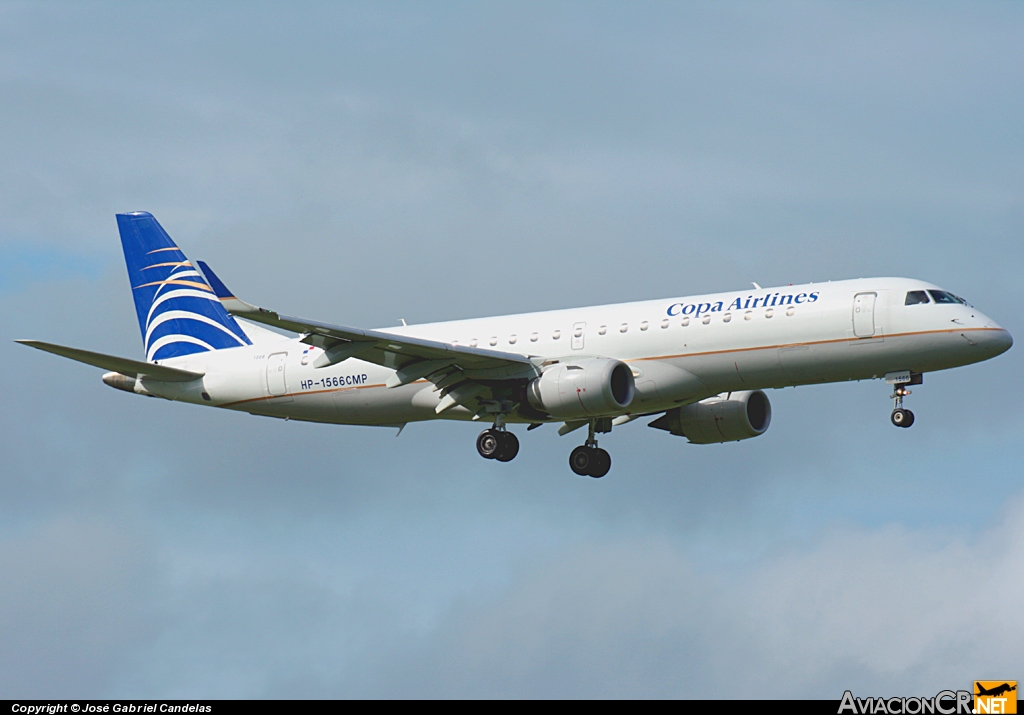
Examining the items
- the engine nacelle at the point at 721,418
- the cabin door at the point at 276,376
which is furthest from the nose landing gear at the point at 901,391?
the cabin door at the point at 276,376

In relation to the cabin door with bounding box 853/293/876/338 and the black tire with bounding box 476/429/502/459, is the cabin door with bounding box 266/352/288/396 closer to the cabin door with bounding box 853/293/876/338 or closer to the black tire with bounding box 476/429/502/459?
the black tire with bounding box 476/429/502/459

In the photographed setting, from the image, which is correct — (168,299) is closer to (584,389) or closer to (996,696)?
(584,389)

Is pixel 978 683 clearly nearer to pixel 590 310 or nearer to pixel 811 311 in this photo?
pixel 811 311

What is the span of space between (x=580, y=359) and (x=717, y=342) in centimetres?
390

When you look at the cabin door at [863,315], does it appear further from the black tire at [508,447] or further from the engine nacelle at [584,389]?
the black tire at [508,447]

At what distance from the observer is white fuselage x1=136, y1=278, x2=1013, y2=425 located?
140 ft

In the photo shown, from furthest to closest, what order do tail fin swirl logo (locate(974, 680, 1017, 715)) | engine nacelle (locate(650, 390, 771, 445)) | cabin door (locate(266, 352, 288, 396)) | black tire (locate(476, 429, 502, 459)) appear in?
engine nacelle (locate(650, 390, 771, 445)) < cabin door (locate(266, 352, 288, 396)) < black tire (locate(476, 429, 502, 459)) < tail fin swirl logo (locate(974, 680, 1017, 715))

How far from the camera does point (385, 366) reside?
4575 centimetres

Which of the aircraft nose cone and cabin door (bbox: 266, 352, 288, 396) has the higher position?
cabin door (bbox: 266, 352, 288, 396)

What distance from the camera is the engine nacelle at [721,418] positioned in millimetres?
49438

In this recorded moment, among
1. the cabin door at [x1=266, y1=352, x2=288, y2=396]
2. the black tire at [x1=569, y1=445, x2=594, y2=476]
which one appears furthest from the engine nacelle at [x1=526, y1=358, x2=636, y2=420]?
the cabin door at [x1=266, y1=352, x2=288, y2=396]

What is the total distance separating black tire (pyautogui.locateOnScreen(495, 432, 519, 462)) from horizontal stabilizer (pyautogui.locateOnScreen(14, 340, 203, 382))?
10.3m

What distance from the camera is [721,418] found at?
49.5 meters

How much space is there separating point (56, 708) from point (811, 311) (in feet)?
70.0
